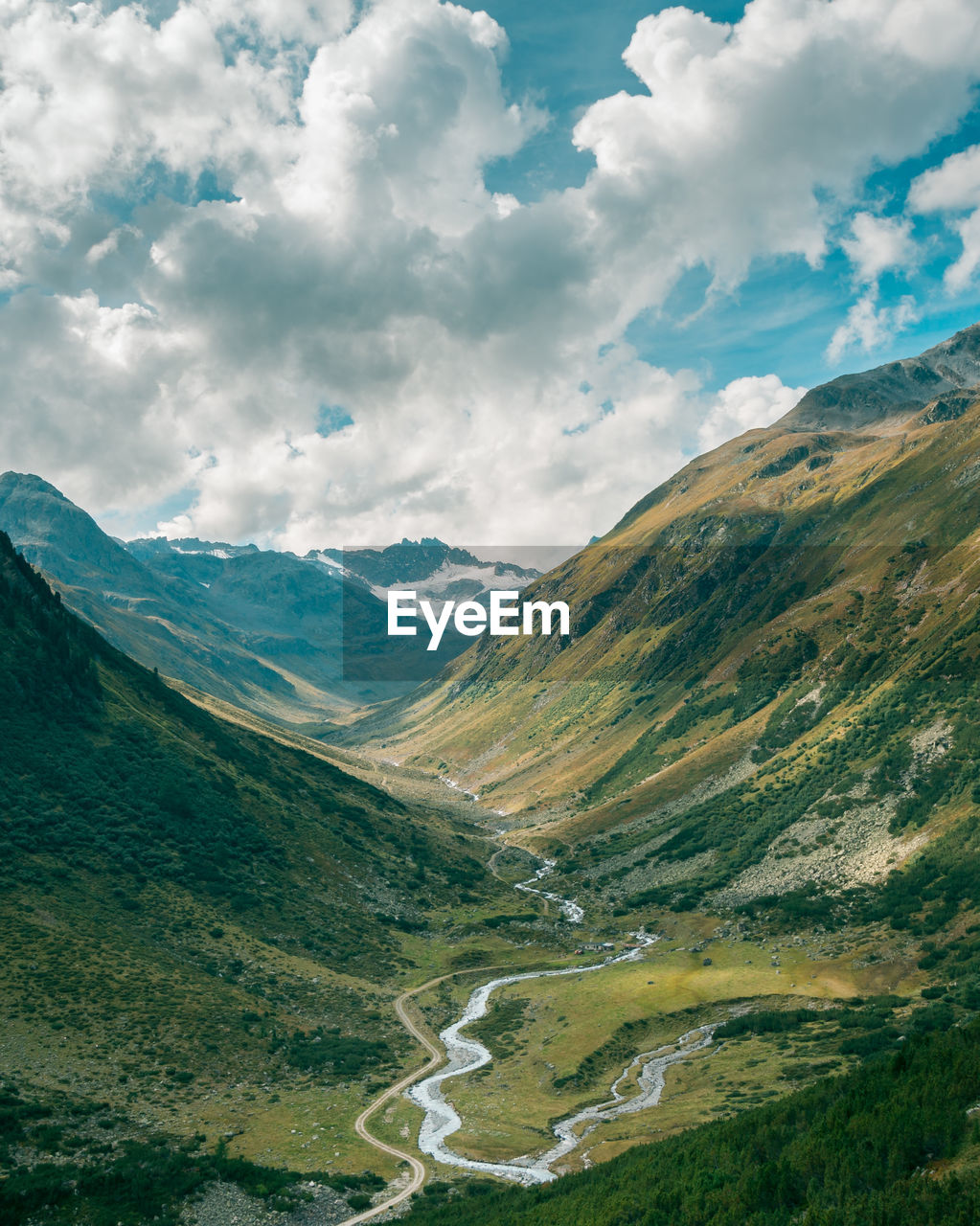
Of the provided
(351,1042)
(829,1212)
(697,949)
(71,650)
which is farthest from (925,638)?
(71,650)

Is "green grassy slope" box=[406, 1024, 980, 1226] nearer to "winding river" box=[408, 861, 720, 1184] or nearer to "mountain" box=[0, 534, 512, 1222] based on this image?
"winding river" box=[408, 861, 720, 1184]

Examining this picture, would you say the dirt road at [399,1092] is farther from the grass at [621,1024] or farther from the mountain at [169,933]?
the grass at [621,1024]

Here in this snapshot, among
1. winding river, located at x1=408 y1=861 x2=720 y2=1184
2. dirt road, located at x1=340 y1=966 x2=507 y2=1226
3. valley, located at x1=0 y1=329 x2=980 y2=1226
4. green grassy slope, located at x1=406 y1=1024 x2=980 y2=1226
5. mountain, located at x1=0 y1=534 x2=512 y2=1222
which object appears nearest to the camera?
green grassy slope, located at x1=406 y1=1024 x2=980 y2=1226

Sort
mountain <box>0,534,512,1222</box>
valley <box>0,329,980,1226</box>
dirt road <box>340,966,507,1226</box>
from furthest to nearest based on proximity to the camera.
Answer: mountain <box>0,534,512,1222</box>, dirt road <box>340,966,507,1226</box>, valley <box>0,329,980,1226</box>

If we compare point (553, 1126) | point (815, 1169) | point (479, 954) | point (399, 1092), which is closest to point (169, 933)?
point (399, 1092)

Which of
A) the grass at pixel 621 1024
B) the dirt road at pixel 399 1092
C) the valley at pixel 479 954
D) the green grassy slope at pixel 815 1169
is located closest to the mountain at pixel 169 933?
the valley at pixel 479 954

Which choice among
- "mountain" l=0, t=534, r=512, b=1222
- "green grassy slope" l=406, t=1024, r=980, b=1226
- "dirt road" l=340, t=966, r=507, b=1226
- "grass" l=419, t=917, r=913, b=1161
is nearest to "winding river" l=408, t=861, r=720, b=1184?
"grass" l=419, t=917, r=913, b=1161
